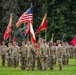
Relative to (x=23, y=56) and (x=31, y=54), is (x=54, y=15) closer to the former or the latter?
(x=23, y=56)

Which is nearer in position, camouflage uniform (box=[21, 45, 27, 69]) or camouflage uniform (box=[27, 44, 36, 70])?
camouflage uniform (box=[27, 44, 36, 70])

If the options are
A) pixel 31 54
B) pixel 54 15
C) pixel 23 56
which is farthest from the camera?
pixel 54 15

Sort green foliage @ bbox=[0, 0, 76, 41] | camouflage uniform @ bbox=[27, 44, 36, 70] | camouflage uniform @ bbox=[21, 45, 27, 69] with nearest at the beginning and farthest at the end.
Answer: camouflage uniform @ bbox=[27, 44, 36, 70], camouflage uniform @ bbox=[21, 45, 27, 69], green foliage @ bbox=[0, 0, 76, 41]

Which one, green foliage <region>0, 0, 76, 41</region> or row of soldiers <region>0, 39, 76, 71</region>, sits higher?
green foliage <region>0, 0, 76, 41</region>

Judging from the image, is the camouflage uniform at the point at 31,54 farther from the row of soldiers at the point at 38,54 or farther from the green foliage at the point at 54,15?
the green foliage at the point at 54,15

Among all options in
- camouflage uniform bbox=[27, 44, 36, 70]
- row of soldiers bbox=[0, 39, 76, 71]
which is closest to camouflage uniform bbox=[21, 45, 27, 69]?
row of soldiers bbox=[0, 39, 76, 71]

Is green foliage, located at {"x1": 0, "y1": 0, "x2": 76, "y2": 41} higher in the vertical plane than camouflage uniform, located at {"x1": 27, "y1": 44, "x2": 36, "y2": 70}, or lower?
higher

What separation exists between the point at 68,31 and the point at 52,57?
2949 cm

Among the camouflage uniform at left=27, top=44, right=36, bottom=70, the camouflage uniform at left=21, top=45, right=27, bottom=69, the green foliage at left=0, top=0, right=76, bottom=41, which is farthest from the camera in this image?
the green foliage at left=0, top=0, right=76, bottom=41

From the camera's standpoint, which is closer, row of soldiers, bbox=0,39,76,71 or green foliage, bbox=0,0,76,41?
row of soldiers, bbox=0,39,76,71

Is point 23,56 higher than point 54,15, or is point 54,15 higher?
point 54,15

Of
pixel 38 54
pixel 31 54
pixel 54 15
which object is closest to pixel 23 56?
pixel 31 54

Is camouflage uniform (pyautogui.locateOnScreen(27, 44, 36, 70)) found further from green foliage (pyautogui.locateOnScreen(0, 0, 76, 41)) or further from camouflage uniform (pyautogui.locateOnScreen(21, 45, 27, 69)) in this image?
green foliage (pyautogui.locateOnScreen(0, 0, 76, 41))

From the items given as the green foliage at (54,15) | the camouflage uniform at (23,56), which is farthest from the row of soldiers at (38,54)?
the green foliage at (54,15)
